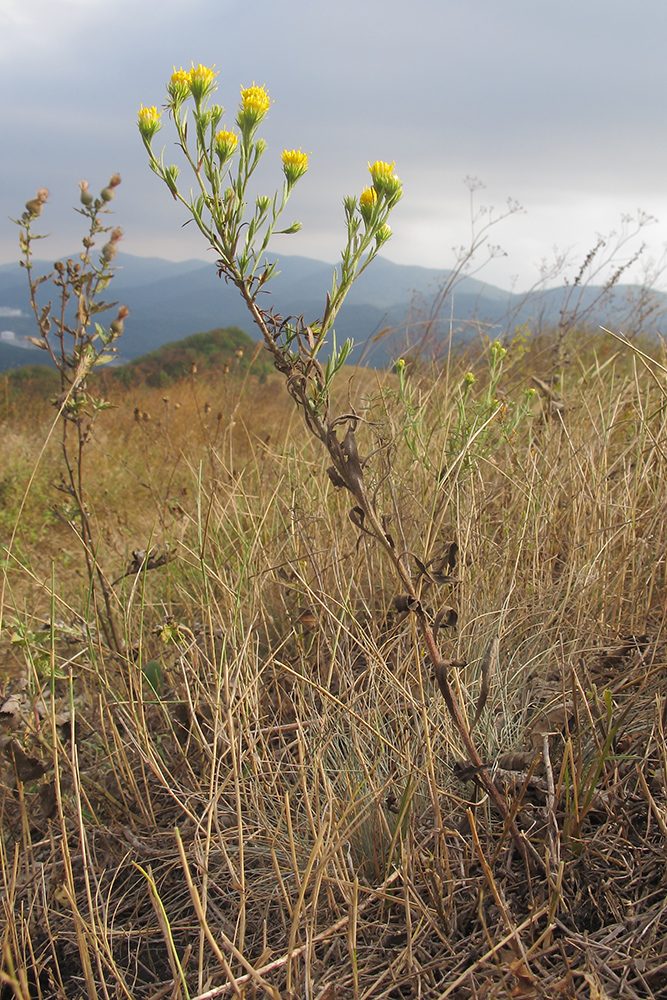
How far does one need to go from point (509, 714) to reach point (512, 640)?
0.76ft

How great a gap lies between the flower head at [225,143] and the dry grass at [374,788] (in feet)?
1.69

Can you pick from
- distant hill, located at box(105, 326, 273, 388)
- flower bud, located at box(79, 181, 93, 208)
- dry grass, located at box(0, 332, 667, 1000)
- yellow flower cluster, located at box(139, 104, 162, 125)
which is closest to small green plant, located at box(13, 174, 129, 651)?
flower bud, located at box(79, 181, 93, 208)

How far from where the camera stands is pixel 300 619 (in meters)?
1.48

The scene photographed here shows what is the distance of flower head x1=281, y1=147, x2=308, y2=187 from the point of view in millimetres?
838

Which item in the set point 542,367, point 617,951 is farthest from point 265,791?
point 542,367

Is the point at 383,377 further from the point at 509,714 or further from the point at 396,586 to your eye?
the point at 509,714

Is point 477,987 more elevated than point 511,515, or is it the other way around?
point 511,515

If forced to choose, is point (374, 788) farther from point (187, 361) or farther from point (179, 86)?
point (187, 361)

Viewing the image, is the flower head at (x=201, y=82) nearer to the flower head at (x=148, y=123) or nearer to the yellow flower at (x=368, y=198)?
the flower head at (x=148, y=123)

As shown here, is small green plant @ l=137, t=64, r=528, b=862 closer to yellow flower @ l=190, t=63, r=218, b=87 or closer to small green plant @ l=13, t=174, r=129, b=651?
yellow flower @ l=190, t=63, r=218, b=87

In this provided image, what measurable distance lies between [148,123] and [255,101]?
0.15 metres

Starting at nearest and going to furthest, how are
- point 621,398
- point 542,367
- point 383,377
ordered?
1. point 621,398
2. point 383,377
3. point 542,367

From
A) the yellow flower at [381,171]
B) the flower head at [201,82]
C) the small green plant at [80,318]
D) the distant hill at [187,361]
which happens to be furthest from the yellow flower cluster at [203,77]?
the distant hill at [187,361]

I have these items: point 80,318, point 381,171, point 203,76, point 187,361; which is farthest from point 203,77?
point 187,361
